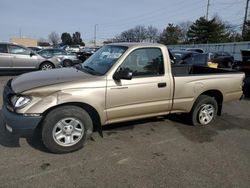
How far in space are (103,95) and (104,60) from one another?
863mm

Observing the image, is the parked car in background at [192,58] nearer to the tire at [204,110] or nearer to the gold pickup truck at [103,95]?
the tire at [204,110]

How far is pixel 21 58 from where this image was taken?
12.6 meters

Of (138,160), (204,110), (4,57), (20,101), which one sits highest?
(4,57)

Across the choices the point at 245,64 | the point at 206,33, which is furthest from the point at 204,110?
the point at 206,33

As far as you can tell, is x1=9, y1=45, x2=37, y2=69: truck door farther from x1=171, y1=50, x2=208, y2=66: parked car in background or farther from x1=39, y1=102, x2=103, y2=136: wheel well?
x1=39, y1=102, x2=103, y2=136: wheel well

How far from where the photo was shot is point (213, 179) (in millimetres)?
3502

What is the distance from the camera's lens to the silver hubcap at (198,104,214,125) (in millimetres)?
5645

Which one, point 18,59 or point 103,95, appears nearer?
point 103,95

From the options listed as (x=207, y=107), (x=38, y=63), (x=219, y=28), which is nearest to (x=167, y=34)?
(x=219, y=28)

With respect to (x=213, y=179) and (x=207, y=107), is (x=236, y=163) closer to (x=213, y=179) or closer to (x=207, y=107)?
(x=213, y=179)

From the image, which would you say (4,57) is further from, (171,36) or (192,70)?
(171,36)

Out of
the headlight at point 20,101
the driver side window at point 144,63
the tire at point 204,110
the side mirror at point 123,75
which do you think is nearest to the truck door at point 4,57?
the headlight at point 20,101

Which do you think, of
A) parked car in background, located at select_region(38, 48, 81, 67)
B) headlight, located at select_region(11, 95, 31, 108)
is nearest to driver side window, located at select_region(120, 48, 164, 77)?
headlight, located at select_region(11, 95, 31, 108)

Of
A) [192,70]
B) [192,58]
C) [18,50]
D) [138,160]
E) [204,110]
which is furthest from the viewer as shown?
[18,50]
